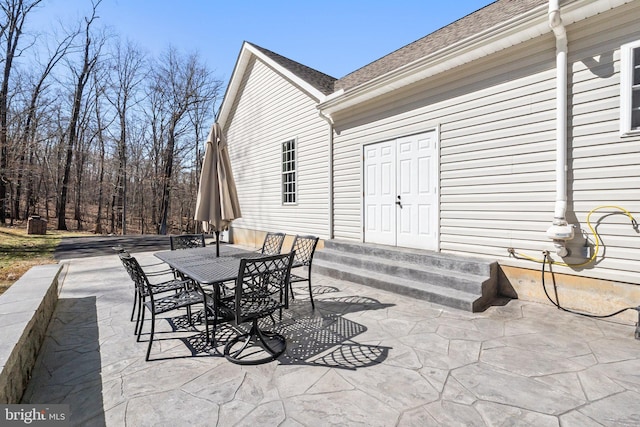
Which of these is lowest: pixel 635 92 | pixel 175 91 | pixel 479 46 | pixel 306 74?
pixel 635 92

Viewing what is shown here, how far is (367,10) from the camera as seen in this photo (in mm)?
7492

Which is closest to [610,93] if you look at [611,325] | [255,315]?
[611,325]

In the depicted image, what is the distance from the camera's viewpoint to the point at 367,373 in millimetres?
2492

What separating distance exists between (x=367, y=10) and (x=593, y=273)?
7.16m

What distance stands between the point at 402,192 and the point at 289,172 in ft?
12.0

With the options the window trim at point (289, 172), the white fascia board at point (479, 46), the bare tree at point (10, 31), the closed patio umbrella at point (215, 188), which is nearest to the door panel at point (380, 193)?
the white fascia board at point (479, 46)

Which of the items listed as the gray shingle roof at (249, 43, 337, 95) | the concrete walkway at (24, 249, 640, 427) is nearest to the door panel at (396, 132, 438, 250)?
the concrete walkway at (24, 249, 640, 427)

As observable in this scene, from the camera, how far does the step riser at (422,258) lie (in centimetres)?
434

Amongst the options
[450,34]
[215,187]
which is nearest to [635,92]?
[450,34]

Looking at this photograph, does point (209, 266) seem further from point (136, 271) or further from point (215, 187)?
point (215, 187)

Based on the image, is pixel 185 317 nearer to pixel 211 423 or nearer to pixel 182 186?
pixel 211 423

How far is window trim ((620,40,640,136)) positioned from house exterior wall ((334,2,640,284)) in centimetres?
7

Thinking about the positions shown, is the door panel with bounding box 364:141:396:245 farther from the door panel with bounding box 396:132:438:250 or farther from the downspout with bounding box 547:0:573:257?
the downspout with bounding box 547:0:573:257

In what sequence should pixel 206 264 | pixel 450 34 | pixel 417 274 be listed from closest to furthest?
pixel 206 264, pixel 417 274, pixel 450 34
